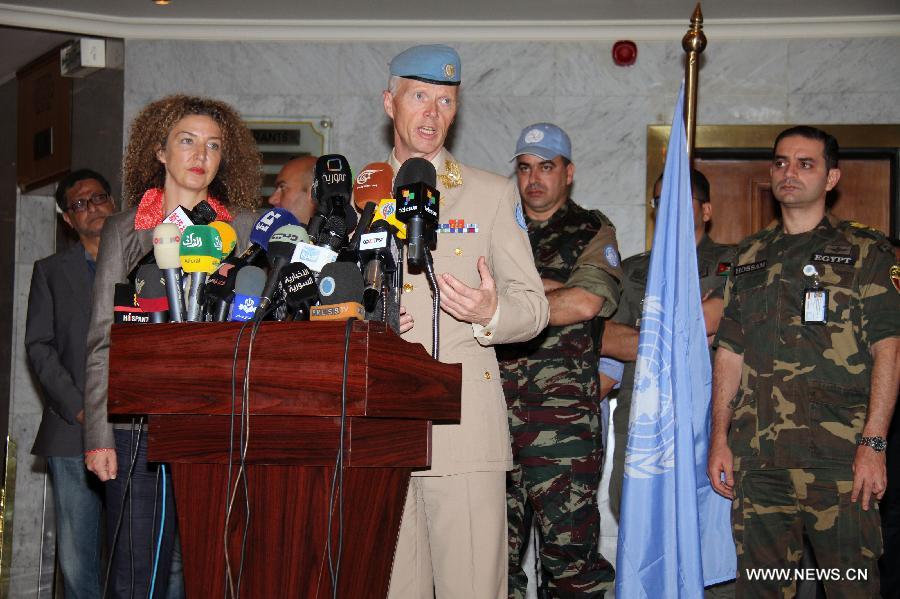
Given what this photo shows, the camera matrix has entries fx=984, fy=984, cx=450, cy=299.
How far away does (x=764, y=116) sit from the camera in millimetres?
5930

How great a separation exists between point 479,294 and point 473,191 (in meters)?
0.49

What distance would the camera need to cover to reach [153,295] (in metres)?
2.37

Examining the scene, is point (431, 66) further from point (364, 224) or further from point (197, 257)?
point (197, 257)

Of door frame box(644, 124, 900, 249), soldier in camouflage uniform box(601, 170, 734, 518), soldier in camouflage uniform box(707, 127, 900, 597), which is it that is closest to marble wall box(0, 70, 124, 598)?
door frame box(644, 124, 900, 249)

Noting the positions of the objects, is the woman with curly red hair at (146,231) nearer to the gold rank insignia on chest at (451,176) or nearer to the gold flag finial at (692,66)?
the gold rank insignia on chest at (451,176)

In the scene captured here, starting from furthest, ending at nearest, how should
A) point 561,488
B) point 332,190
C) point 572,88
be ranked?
point 572,88, point 561,488, point 332,190

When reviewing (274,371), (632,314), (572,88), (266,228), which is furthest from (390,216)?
(572,88)

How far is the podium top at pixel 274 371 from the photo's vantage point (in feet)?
5.91

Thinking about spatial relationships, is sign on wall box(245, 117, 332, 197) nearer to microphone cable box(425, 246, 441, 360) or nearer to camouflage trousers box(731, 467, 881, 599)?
camouflage trousers box(731, 467, 881, 599)

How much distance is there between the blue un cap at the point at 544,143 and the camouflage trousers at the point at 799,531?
5.25 ft

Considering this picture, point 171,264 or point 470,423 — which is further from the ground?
point 171,264

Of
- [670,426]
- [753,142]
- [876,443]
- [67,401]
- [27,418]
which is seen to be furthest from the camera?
[27,418]

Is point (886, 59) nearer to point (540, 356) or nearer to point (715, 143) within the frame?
point (715, 143)

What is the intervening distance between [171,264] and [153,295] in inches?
6.1
